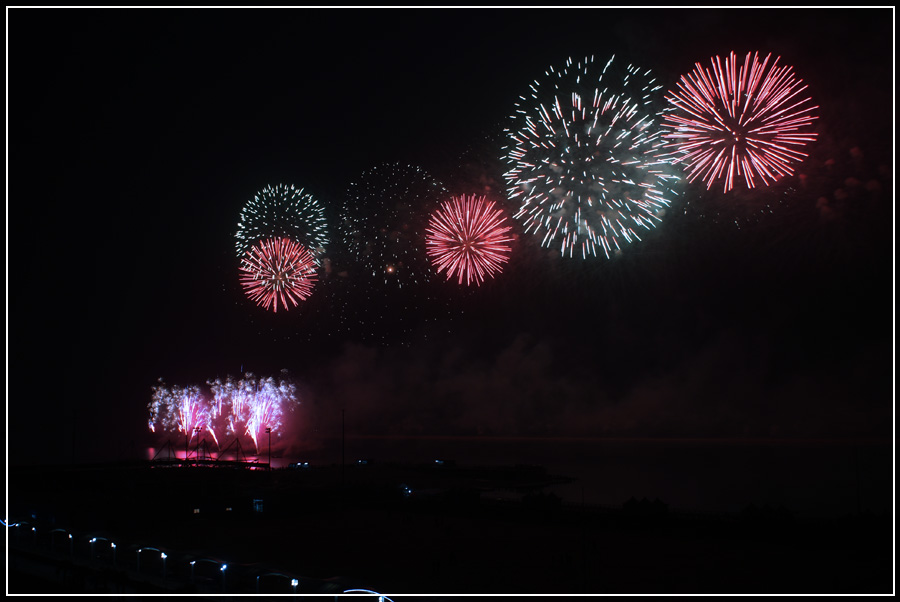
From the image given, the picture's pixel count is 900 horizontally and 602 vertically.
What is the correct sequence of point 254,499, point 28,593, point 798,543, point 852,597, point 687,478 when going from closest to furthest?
point 28,593, point 852,597, point 798,543, point 254,499, point 687,478

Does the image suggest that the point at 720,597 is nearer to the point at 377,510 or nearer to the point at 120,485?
the point at 377,510

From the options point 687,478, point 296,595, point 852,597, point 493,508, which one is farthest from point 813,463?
point 296,595

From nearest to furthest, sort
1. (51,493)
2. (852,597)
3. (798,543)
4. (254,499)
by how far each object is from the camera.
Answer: (852,597) → (798,543) → (254,499) → (51,493)

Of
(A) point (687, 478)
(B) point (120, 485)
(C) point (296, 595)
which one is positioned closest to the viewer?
(C) point (296, 595)

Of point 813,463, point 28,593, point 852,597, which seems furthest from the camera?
point 813,463

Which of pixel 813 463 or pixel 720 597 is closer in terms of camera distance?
pixel 720 597

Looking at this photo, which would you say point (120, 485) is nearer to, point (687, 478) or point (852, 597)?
point (852, 597)

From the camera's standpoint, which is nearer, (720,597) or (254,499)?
(720,597)

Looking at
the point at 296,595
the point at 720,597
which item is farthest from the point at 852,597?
the point at 296,595
